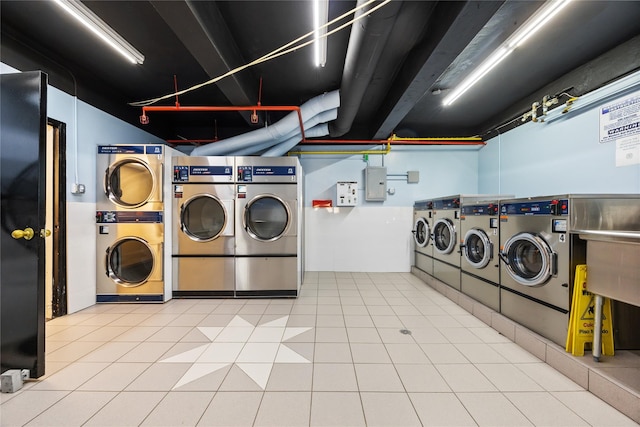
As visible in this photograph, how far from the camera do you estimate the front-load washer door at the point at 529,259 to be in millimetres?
2158

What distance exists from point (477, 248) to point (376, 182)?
2313 mm

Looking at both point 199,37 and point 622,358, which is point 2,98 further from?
point 622,358

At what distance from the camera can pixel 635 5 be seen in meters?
2.16

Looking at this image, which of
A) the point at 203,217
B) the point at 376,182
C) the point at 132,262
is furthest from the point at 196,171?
the point at 376,182

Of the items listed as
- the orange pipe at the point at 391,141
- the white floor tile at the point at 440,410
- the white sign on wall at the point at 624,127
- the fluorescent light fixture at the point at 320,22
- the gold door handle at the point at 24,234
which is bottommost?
the white floor tile at the point at 440,410

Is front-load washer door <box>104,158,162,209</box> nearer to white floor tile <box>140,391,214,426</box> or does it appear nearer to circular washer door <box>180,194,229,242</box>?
circular washer door <box>180,194,229,242</box>

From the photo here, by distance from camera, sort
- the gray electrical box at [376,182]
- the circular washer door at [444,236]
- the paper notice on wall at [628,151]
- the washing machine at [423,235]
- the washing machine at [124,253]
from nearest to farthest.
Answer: the paper notice on wall at [628,151] → the washing machine at [124,253] → the circular washer door at [444,236] → the washing machine at [423,235] → the gray electrical box at [376,182]

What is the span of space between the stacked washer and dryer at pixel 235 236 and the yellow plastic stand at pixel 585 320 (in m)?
2.96

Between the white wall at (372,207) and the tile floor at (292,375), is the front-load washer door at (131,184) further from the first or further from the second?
the white wall at (372,207)

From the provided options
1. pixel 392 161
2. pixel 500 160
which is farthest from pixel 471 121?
pixel 392 161

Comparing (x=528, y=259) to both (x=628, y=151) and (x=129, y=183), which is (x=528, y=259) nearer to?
(x=628, y=151)

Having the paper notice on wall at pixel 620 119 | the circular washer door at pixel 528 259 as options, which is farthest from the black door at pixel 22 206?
the paper notice on wall at pixel 620 119

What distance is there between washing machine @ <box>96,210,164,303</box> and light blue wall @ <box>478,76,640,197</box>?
5.74 metres

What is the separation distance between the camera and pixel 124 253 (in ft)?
11.5
